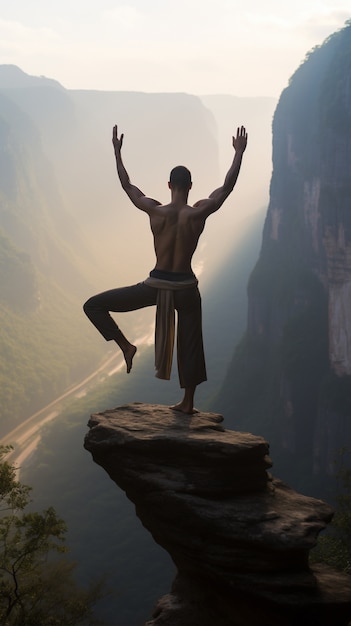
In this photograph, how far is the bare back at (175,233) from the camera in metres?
13.5

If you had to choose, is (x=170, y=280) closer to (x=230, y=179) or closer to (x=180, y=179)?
(x=180, y=179)

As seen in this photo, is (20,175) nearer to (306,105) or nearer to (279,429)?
(306,105)

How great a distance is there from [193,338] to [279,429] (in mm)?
65428

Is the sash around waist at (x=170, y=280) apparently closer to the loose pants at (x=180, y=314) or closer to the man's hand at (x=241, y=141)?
the loose pants at (x=180, y=314)

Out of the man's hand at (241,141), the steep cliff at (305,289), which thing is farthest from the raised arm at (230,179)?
the steep cliff at (305,289)

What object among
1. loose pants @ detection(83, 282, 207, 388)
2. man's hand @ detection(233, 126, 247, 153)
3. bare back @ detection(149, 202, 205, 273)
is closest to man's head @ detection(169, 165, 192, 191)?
bare back @ detection(149, 202, 205, 273)

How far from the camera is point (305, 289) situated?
8300cm

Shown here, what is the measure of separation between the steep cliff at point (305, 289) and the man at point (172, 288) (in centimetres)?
5009

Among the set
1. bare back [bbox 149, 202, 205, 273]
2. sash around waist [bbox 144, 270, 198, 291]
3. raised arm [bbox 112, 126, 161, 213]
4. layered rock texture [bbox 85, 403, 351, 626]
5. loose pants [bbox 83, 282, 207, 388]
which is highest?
raised arm [bbox 112, 126, 161, 213]

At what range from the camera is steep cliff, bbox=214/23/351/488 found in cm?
6750

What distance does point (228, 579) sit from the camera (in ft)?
42.3

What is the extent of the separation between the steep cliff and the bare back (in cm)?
5085

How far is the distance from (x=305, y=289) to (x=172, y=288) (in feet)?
233

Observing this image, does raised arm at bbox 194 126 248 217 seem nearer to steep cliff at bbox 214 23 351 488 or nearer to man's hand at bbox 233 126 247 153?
man's hand at bbox 233 126 247 153
